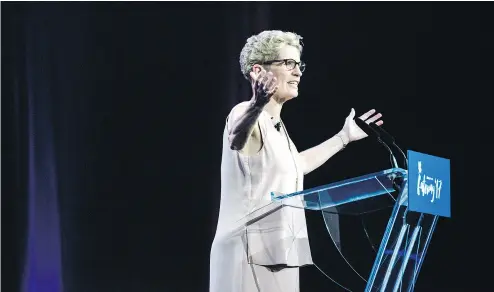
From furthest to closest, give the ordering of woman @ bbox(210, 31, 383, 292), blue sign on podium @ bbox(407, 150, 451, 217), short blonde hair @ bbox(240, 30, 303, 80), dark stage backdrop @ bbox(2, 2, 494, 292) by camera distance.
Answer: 1. dark stage backdrop @ bbox(2, 2, 494, 292)
2. short blonde hair @ bbox(240, 30, 303, 80)
3. woman @ bbox(210, 31, 383, 292)
4. blue sign on podium @ bbox(407, 150, 451, 217)

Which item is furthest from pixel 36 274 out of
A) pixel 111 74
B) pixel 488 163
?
pixel 488 163

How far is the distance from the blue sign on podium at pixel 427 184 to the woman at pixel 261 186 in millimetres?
370

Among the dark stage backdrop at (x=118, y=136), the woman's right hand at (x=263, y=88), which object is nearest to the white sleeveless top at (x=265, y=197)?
the woman's right hand at (x=263, y=88)

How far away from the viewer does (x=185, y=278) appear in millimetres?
3688

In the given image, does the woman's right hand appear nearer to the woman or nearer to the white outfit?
the woman

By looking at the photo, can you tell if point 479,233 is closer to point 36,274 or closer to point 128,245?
point 128,245

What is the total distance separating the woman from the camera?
2.31 meters

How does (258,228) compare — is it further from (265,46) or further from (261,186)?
(265,46)

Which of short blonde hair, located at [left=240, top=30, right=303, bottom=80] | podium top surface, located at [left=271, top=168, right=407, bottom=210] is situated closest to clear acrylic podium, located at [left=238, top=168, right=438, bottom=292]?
podium top surface, located at [left=271, top=168, right=407, bottom=210]

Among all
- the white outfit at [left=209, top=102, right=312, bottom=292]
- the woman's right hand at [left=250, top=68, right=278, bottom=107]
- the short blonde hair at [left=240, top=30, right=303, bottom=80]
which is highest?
the short blonde hair at [left=240, top=30, right=303, bottom=80]

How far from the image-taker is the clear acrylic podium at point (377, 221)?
6.94 feet

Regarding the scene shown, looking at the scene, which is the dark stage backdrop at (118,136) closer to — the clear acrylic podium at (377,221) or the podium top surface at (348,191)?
the clear acrylic podium at (377,221)

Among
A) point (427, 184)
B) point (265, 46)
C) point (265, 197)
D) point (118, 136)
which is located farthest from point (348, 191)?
point (118, 136)

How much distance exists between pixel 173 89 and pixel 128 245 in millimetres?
673
